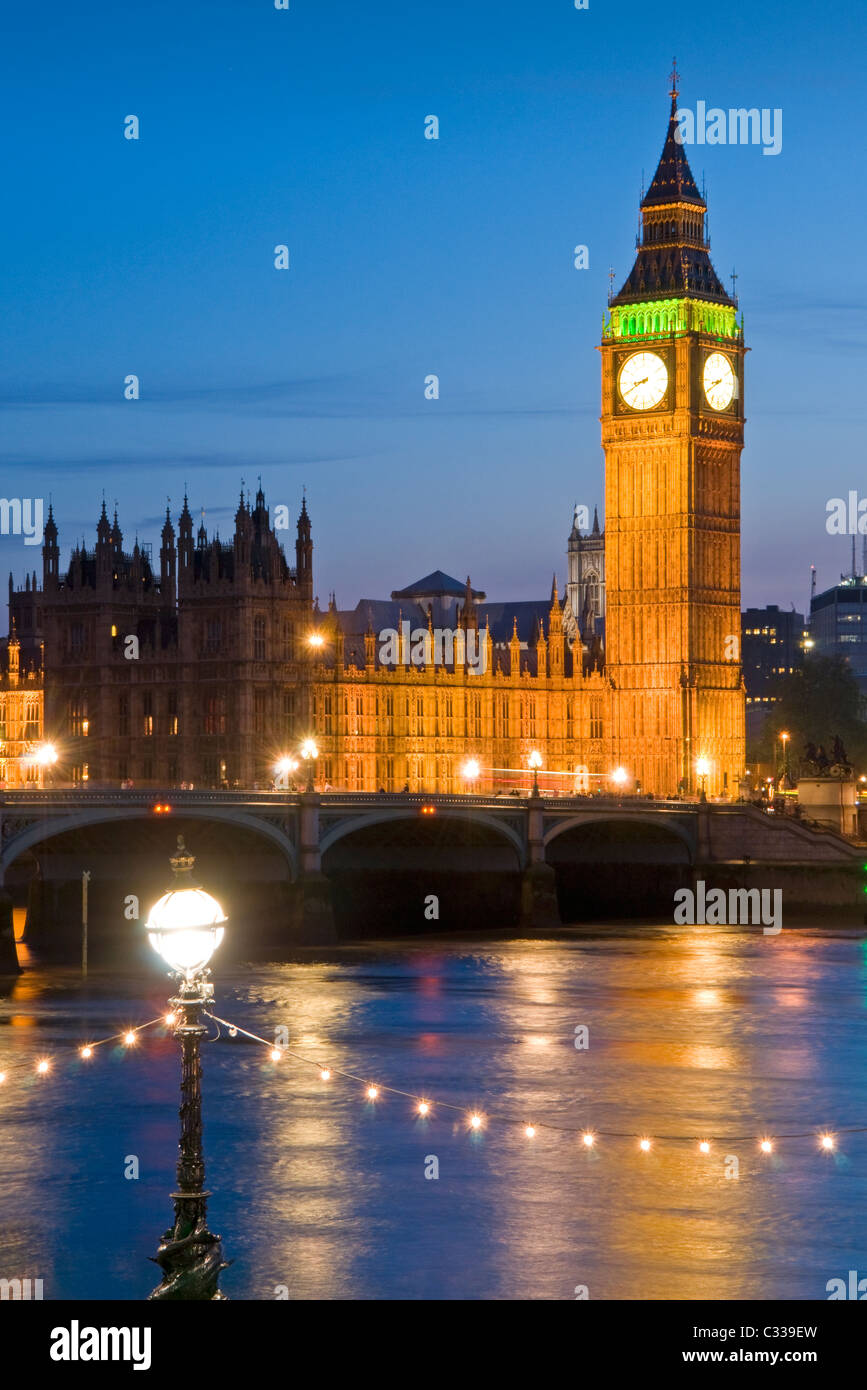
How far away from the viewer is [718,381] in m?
133

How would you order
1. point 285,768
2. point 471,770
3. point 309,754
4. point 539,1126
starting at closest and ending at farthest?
1. point 539,1126
2. point 309,754
3. point 285,768
4. point 471,770

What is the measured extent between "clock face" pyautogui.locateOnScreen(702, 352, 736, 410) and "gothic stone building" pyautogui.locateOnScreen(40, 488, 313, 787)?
2782cm

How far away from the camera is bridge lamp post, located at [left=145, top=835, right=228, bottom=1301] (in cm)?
2044

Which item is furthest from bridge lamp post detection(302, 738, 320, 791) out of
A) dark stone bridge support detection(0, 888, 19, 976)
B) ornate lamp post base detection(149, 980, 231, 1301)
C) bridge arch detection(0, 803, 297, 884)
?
ornate lamp post base detection(149, 980, 231, 1301)

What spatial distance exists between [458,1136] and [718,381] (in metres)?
94.5

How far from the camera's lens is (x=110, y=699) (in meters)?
119

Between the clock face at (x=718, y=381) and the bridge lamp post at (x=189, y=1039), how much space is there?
371ft

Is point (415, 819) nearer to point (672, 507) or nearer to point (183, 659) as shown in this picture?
point (183, 659)

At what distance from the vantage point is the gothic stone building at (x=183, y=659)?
115375 mm

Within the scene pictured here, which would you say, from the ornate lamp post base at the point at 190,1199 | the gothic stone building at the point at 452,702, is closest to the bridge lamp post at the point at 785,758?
the gothic stone building at the point at 452,702
